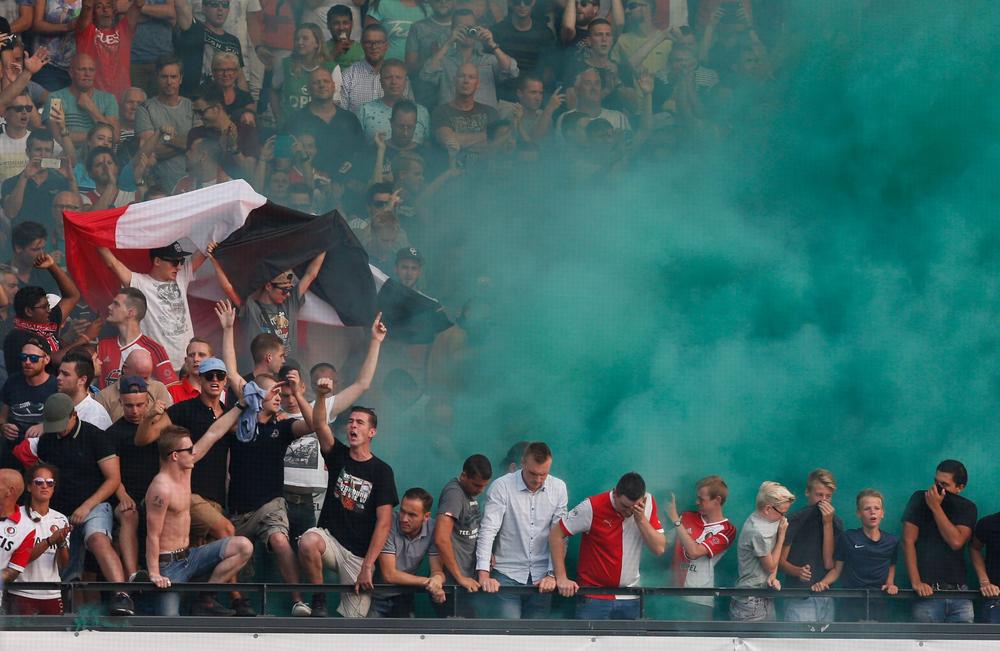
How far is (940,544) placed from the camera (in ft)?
24.6

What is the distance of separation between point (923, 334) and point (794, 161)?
1.23 m

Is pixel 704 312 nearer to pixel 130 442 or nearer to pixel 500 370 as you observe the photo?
pixel 500 370

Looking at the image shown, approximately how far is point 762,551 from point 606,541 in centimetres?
77

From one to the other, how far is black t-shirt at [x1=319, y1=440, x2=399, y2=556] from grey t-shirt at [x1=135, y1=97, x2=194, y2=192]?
2.40 meters

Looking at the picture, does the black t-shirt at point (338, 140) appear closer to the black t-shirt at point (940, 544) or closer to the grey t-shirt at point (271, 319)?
the grey t-shirt at point (271, 319)

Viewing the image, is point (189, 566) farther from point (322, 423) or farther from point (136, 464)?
point (322, 423)

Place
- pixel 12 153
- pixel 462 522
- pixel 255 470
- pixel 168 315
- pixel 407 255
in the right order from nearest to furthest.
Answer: pixel 255 470, pixel 462 522, pixel 168 315, pixel 407 255, pixel 12 153

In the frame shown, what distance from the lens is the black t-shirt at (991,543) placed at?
24.5 ft

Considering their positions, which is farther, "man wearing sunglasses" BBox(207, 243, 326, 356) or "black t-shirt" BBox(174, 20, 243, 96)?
"black t-shirt" BBox(174, 20, 243, 96)

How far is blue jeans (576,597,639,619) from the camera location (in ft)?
23.3

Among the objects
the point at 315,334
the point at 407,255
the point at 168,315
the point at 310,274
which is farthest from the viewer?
the point at 407,255

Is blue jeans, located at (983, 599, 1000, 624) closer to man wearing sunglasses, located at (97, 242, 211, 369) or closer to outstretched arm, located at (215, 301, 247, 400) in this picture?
outstretched arm, located at (215, 301, 247, 400)

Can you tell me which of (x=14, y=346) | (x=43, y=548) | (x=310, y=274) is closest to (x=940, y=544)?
(x=310, y=274)

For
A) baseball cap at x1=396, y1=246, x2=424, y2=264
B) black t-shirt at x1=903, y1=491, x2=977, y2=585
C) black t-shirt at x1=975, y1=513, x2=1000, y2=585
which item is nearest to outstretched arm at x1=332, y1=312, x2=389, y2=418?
baseball cap at x1=396, y1=246, x2=424, y2=264
